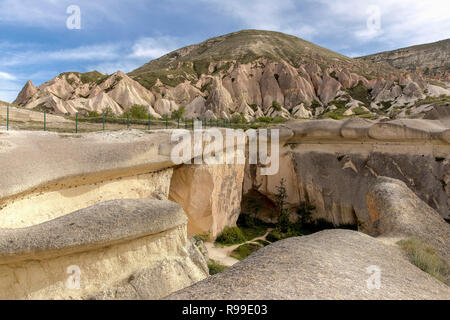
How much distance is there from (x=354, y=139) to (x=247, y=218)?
21.1 feet

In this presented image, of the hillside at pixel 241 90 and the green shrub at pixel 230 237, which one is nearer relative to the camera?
the green shrub at pixel 230 237

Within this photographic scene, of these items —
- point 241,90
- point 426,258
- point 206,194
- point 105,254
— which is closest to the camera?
point 426,258

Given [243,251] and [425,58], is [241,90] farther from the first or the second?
[425,58]

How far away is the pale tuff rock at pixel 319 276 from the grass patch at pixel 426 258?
7.1 inches

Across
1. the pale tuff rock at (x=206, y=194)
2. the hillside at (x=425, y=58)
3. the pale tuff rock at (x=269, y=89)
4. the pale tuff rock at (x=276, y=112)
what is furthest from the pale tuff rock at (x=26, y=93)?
the hillside at (x=425, y=58)

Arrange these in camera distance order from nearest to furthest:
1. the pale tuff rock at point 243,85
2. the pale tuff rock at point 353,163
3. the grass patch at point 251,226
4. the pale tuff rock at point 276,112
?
the pale tuff rock at point 353,163, the grass patch at point 251,226, the pale tuff rock at point 276,112, the pale tuff rock at point 243,85

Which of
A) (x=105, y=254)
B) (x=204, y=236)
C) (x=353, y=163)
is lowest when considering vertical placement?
(x=204, y=236)

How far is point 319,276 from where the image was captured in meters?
2.54

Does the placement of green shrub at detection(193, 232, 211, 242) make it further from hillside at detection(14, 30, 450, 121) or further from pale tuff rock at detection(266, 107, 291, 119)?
pale tuff rock at detection(266, 107, 291, 119)

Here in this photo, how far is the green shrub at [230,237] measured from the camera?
11.4 metres

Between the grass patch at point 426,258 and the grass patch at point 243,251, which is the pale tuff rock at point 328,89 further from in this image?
the grass patch at point 426,258

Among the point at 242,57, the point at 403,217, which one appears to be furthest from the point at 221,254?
the point at 242,57

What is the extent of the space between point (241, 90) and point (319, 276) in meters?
42.8

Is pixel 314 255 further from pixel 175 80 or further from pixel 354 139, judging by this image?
pixel 175 80
